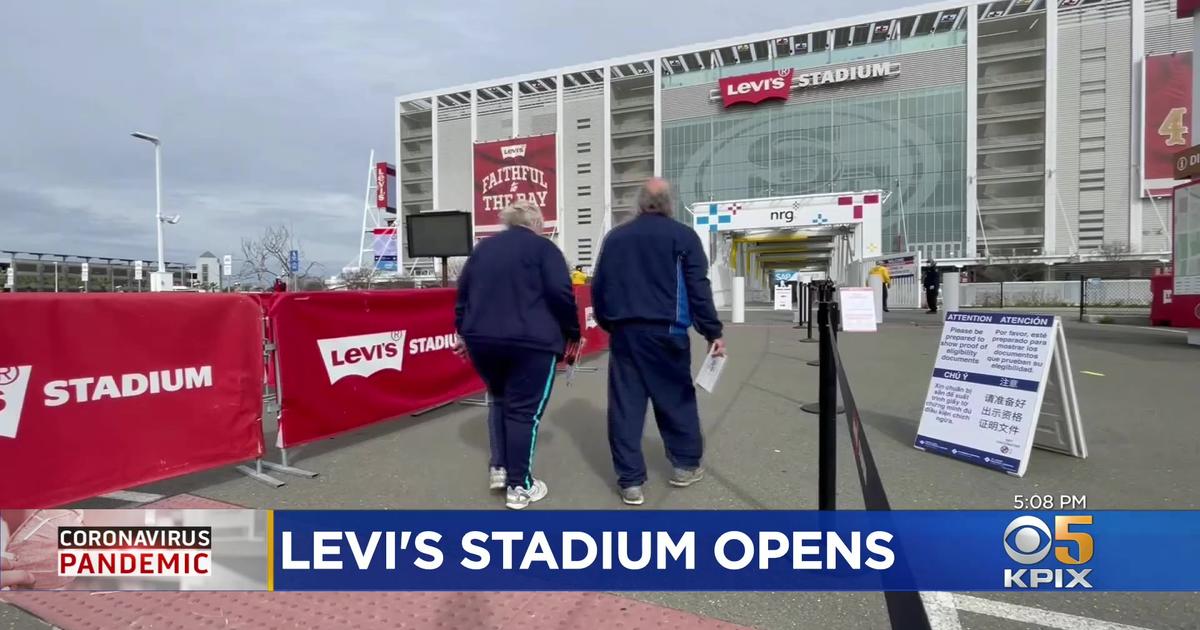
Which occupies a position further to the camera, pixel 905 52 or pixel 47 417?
pixel 905 52

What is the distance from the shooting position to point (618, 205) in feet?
201

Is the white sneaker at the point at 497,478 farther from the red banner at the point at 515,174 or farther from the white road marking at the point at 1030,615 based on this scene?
the red banner at the point at 515,174

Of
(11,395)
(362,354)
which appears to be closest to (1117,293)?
(362,354)

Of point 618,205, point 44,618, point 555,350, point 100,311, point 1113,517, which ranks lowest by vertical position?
point 44,618

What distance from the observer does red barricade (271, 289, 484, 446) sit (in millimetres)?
4145

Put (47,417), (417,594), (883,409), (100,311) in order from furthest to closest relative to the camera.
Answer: (883,409) → (100,311) → (47,417) → (417,594)

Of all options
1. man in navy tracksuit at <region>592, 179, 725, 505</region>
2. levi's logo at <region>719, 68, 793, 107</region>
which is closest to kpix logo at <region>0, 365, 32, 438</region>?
man in navy tracksuit at <region>592, 179, 725, 505</region>

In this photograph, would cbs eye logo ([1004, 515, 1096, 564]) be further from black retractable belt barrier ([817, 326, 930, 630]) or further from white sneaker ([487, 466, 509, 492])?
white sneaker ([487, 466, 509, 492])

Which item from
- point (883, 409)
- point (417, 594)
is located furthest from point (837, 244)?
point (417, 594)

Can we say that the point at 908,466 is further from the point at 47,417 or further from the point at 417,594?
the point at 47,417

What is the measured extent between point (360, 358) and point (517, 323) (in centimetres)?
215

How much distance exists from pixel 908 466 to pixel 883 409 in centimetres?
189

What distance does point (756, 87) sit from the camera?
178 feet

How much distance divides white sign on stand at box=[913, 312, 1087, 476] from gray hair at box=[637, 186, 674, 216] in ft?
8.24
